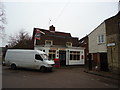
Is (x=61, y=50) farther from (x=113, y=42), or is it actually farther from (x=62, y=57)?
(x=113, y=42)

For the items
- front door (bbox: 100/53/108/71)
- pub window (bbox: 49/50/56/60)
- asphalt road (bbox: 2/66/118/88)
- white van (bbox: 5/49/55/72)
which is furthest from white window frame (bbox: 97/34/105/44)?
pub window (bbox: 49/50/56/60)

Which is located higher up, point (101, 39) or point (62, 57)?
point (101, 39)

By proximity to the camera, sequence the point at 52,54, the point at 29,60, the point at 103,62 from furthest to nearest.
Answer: the point at 52,54
the point at 103,62
the point at 29,60

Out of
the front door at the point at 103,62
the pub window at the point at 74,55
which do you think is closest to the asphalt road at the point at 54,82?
the front door at the point at 103,62

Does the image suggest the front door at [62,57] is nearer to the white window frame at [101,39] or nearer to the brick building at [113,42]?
the white window frame at [101,39]

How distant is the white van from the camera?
12.9 m

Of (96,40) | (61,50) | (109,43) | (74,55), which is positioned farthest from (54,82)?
(74,55)

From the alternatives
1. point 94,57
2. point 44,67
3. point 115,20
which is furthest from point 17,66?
point 94,57

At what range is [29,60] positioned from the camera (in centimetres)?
1362

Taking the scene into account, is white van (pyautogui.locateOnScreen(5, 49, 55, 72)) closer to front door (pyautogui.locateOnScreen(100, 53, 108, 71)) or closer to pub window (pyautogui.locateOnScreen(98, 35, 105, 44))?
front door (pyautogui.locateOnScreen(100, 53, 108, 71))

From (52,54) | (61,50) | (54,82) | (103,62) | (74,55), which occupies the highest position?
(61,50)

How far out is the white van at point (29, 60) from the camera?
12938 millimetres

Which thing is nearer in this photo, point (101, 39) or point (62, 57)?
point (101, 39)

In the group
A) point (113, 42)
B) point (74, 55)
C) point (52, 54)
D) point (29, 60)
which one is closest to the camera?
point (113, 42)
